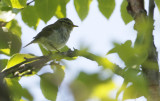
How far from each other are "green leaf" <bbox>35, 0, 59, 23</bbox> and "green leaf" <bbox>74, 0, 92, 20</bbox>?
0.19 meters

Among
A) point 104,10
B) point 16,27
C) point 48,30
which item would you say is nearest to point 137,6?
point 104,10

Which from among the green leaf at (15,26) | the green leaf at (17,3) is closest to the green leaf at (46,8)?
the green leaf at (17,3)

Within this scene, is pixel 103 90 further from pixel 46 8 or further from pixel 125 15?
pixel 125 15

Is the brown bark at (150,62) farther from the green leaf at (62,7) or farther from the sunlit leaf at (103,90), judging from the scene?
the green leaf at (62,7)

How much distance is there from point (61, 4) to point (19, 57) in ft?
2.36

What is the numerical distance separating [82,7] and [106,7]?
0.22 m

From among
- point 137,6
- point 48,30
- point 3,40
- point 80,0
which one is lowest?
point 3,40

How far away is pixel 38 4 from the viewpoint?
244 centimetres

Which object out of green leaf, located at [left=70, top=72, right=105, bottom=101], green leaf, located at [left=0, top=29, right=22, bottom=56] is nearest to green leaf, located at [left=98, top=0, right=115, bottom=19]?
green leaf, located at [left=0, top=29, right=22, bottom=56]

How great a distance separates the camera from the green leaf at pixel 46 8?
2400mm

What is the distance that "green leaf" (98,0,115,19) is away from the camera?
7.74 feet

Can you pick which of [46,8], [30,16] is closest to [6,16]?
[30,16]

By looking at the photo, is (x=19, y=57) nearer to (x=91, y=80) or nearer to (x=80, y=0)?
(x=80, y=0)

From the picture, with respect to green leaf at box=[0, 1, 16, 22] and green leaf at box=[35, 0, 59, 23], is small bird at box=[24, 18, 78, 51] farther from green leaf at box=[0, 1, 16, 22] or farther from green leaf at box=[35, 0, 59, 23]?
green leaf at box=[35, 0, 59, 23]
